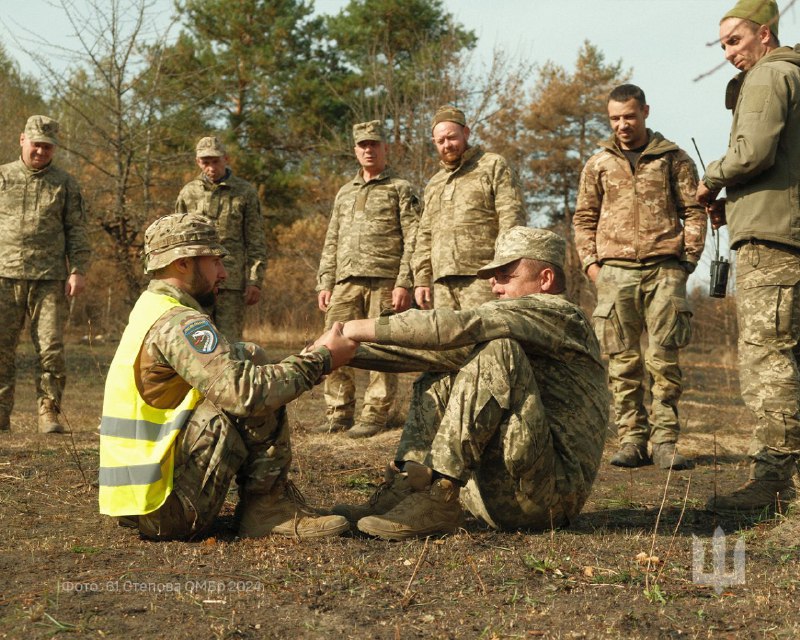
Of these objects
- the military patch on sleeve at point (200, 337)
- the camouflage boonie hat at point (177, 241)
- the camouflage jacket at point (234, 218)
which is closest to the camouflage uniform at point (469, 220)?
the camouflage jacket at point (234, 218)

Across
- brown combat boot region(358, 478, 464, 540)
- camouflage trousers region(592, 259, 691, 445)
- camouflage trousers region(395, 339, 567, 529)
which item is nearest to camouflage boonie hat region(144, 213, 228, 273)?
camouflage trousers region(395, 339, 567, 529)

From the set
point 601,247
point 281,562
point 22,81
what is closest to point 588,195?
point 601,247

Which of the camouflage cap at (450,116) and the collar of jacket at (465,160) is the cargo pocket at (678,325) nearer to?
the collar of jacket at (465,160)

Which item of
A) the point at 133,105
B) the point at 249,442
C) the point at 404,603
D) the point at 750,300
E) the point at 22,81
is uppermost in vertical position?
the point at 22,81

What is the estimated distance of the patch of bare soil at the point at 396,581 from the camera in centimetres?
298

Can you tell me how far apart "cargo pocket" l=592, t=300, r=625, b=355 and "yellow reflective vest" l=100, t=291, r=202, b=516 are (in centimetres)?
383

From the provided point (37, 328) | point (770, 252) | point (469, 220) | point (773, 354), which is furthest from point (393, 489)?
point (37, 328)

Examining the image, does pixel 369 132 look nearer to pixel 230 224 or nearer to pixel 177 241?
pixel 230 224

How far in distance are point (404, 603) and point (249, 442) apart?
3.75 feet

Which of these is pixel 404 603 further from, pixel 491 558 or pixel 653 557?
pixel 653 557

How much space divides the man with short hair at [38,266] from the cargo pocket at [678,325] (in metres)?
5.03

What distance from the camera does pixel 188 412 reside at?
153 inches

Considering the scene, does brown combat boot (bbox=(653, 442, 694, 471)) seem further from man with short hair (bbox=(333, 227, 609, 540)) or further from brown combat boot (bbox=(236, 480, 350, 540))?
brown combat boot (bbox=(236, 480, 350, 540))

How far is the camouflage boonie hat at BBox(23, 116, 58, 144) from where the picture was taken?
8.09m
